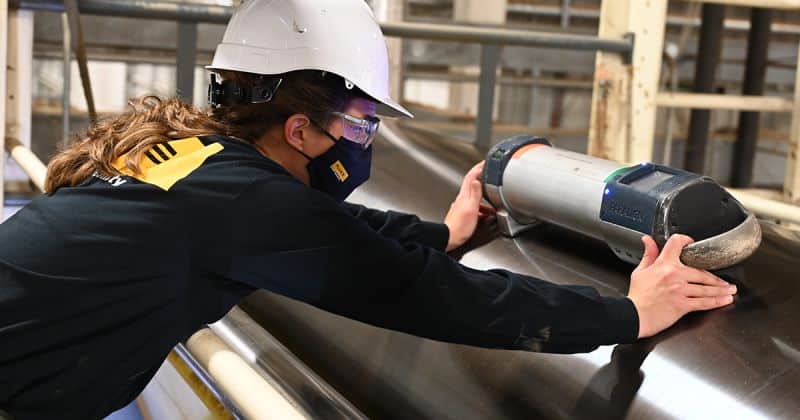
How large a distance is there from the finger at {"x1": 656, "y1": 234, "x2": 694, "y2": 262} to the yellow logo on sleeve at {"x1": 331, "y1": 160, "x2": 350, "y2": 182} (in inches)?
15.1

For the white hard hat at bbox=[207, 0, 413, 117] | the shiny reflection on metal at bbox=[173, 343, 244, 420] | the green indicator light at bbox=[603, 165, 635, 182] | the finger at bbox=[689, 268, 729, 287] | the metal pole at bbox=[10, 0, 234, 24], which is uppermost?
the metal pole at bbox=[10, 0, 234, 24]

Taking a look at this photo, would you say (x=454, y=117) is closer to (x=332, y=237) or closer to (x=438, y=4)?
(x=438, y=4)

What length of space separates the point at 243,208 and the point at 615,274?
498 mm

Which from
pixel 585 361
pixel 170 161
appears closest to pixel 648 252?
pixel 585 361

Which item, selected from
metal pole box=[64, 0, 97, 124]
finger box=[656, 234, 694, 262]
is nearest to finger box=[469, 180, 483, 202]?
finger box=[656, 234, 694, 262]

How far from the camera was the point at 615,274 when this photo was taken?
1173 millimetres

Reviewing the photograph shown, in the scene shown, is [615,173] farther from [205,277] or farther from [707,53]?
[707,53]

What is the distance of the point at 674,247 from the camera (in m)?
1.04

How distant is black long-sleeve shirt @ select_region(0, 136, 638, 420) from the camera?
961 mm

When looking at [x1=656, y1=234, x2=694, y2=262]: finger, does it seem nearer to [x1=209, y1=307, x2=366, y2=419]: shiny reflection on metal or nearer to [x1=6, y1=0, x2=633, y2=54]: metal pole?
[x1=209, y1=307, x2=366, y2=419]: shiny reflection on metal

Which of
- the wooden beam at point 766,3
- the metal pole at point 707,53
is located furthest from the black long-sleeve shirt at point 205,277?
the metal pole at point 707,53

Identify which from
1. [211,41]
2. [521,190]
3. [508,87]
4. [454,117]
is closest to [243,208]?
[521,190]

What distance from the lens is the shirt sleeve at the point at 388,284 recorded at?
3.14 ft

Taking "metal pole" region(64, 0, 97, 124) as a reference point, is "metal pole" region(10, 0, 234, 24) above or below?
above
